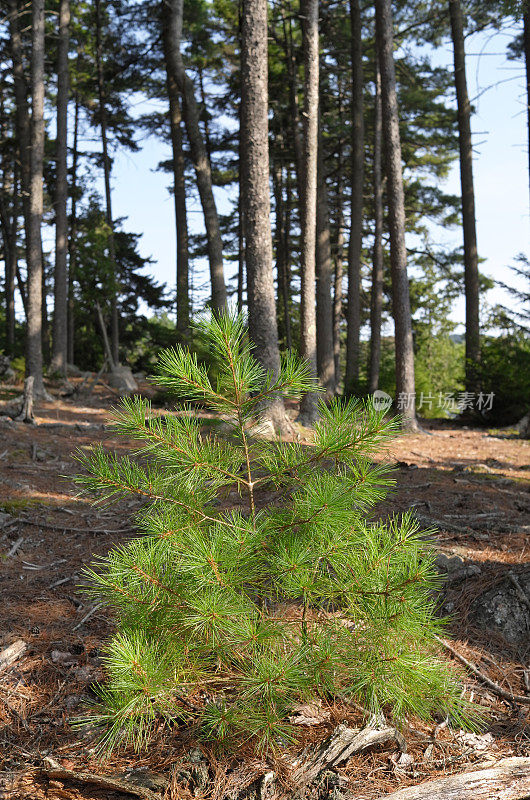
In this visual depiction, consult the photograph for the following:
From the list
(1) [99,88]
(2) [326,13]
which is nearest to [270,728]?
(2) [326,13]

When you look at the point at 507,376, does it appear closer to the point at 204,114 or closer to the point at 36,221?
the point at 36,221

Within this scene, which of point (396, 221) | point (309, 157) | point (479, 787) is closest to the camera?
point (479, 787)

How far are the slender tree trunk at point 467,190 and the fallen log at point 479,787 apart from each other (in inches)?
531

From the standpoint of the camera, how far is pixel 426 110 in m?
19.7

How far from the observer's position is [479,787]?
224 centimetres

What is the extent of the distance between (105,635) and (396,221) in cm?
1049

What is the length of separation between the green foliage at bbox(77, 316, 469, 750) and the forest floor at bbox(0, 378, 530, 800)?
5.5 inches

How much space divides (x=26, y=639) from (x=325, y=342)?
1256cm

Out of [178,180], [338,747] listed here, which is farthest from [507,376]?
[338,747]

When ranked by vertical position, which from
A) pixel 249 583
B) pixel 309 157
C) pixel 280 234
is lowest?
pixel 249 583

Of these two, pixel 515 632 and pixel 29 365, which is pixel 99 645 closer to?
pixel 515 632

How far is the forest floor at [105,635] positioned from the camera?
2.29 meters

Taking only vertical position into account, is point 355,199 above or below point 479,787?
above

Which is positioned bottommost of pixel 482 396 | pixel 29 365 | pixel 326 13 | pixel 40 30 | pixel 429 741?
pixel 429 741
